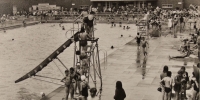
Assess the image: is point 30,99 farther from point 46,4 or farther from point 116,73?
point 46,4

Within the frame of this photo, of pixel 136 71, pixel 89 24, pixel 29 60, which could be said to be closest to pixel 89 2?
pixel 29 60

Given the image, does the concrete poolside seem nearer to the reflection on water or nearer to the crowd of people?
the reflection on water

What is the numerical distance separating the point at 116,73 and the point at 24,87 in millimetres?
4717

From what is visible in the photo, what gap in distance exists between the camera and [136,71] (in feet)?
54.4

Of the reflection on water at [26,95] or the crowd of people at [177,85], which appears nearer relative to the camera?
the crowd of people at [177,85]

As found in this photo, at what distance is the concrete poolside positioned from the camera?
12766 mm

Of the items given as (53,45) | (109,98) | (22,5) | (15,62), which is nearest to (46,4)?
(22,5)

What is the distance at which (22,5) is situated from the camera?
6078 centimetres

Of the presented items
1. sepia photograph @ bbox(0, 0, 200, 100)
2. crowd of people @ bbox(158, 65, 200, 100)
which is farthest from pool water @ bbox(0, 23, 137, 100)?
crowd of people @ bbox(158, 65, 200, 100)

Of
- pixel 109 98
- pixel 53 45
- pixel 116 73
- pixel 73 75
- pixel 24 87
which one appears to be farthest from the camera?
pixel 53 45

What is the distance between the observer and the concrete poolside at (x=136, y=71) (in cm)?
1277

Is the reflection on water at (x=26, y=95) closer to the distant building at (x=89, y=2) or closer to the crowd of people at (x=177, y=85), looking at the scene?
the crowd of people at (x=177, y=85)

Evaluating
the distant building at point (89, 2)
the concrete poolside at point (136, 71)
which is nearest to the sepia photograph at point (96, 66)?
the concrete poolside at point (136, 71)

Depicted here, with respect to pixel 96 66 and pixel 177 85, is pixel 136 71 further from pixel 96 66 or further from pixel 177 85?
pixel 177 85
